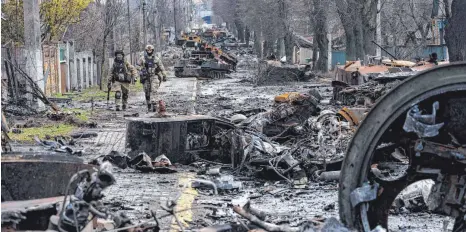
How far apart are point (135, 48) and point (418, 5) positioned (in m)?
18.9

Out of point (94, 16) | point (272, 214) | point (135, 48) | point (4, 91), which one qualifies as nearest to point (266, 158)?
point (272, 214)

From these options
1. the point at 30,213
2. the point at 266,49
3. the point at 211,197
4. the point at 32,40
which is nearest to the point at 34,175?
the point at 30,213

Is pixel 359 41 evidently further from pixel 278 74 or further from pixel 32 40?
pixel 32 40

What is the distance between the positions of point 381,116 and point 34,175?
335 cm

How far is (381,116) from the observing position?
17.4 ft

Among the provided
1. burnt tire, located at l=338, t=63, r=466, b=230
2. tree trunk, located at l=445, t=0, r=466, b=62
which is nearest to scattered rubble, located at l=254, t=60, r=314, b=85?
tree trunk, located at l=445, t=0, r=466, b=62

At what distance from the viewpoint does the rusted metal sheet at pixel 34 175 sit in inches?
282

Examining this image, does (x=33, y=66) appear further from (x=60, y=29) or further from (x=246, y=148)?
(x=60, y=29)

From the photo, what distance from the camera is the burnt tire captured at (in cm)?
508

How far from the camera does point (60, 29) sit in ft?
129

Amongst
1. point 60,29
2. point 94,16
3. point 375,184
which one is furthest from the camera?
point 94,16

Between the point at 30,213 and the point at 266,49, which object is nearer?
the point at 30,213

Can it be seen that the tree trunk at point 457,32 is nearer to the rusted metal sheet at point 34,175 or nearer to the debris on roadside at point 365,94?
the debris on roadside at point 365,94

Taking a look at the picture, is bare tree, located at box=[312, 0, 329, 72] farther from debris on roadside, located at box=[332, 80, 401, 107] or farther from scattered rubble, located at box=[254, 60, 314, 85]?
debris on roadside, located at box=[332, 80, 401, 107]
